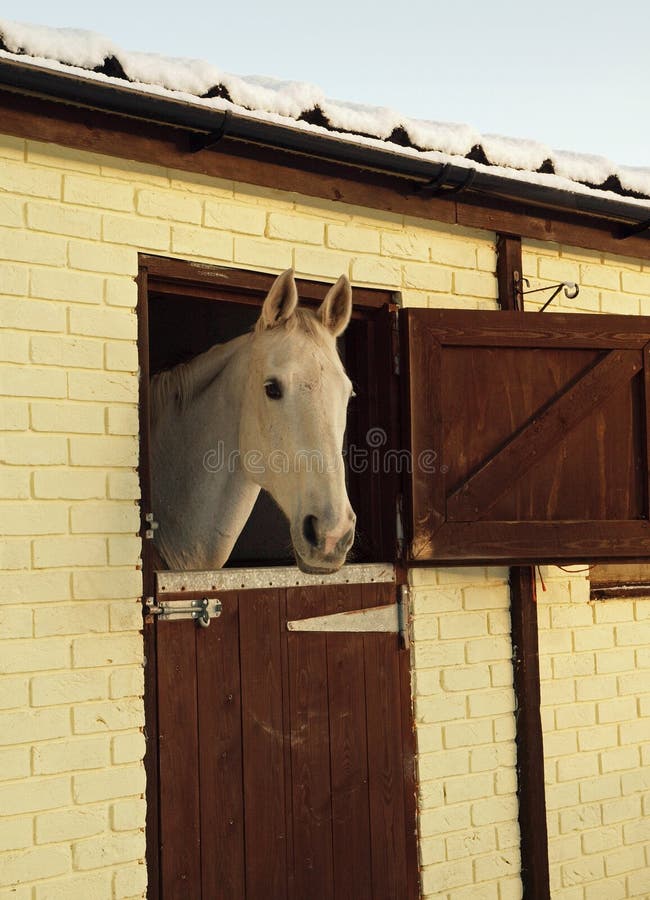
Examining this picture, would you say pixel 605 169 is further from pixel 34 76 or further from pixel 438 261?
pixel 34 76

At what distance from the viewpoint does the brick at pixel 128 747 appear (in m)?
3.48

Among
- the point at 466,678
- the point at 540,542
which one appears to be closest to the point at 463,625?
the point at 466,678

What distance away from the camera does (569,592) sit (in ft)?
15.9

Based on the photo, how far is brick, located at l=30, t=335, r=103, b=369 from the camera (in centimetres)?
344

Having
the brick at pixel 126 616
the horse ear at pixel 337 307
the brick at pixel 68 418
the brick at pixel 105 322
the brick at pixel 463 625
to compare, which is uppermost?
the horse ear at pixel 337 307

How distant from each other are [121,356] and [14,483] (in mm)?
580

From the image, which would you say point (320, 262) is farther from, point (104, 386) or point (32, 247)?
point (32, 247)

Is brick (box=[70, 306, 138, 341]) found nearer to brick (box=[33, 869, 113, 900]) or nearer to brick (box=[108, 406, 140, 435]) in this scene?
brick (box=[108, 406, 140, 435])

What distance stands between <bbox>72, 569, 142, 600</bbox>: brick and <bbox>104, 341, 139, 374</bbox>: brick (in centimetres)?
70

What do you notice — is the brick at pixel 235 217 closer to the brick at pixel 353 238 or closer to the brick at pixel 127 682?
the brick at pixel 353 238

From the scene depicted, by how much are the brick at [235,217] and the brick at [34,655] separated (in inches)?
63.1

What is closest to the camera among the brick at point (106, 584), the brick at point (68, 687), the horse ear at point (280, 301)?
the brick at point (68, 687)

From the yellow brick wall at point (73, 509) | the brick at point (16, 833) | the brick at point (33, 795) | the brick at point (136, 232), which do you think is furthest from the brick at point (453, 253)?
the brick at point (16, 833)

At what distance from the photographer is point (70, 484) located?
347cm
